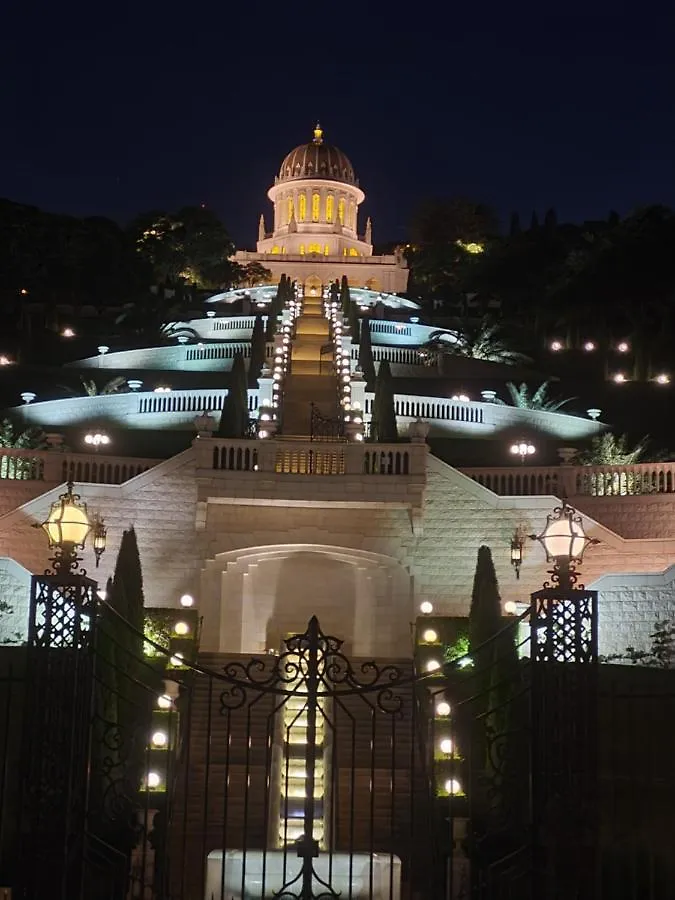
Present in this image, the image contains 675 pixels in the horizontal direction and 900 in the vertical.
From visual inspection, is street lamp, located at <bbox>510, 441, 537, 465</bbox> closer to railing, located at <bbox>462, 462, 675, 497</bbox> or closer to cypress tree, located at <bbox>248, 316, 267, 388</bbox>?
railing, located at <bbox>462, 462, 675, 497</bbox>

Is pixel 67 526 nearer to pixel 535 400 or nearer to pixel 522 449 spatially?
pixel 522 449

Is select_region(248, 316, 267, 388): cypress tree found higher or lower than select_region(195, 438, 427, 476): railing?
higher

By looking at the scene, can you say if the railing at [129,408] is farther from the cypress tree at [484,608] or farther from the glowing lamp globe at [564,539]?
the glowing lamp globe at [564,539]

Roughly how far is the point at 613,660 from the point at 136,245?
65145mm

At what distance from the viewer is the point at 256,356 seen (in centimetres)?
4641

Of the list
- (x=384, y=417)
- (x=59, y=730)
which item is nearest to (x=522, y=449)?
(x=384, y=417)

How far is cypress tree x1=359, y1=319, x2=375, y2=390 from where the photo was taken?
144 ft

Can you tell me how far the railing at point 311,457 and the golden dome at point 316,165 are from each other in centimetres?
7745

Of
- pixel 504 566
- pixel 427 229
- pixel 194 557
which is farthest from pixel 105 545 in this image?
pixel 427 229

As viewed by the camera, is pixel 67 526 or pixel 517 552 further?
pixel 517 552

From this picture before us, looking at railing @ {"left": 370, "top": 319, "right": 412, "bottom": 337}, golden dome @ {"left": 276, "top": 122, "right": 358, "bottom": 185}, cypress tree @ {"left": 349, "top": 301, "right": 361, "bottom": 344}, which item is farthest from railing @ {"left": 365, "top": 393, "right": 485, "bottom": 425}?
golden dome @ {"left": 276, "top": 122, "right": 358, "bottom": 185}

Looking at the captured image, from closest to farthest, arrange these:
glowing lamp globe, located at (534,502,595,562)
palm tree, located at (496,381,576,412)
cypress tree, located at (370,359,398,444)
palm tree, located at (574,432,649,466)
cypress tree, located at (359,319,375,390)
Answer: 1. glowing lamp globe, located at (534,502,595,562)
2. cypress tree, located at (370,359,398,444)
3. palm tree, located at (574,432,649,466)
4. palm tree, located at (496,381,576,412)
5. cypress tree, located at (359,319,375,390)

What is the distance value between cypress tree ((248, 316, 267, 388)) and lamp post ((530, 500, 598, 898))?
30.3 m

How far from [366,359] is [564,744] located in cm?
3394
